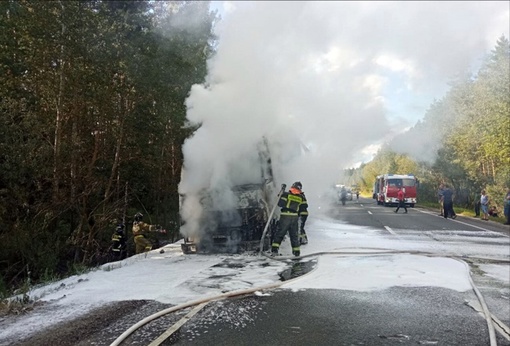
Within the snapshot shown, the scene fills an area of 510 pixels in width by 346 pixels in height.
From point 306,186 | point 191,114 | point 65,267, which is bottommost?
point 65,267

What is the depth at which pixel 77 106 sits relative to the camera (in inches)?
534

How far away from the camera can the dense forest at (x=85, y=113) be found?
39.2 feet

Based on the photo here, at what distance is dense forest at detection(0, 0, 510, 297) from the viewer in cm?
1196

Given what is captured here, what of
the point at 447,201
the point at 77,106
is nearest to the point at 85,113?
the point at 77,106

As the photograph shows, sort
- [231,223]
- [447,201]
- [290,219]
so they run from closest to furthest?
1. [290,219]
2. [231,223]
3. [447,201]

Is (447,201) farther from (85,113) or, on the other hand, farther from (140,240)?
(85,113)

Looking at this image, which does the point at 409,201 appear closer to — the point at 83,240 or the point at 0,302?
the point at 83,240

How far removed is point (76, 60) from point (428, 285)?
36.5 ft

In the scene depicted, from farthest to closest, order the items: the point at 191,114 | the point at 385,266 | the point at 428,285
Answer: the point at 191,114
the point at 385,266
the point at 428,285

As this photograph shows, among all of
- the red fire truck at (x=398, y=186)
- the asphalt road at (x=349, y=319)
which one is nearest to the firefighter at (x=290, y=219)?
the asphalt road at (x=349, y=319)

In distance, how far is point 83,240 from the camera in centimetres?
1397

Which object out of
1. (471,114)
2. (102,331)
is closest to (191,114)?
(102,331)

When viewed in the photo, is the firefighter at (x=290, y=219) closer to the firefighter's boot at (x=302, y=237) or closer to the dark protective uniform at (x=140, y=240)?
the firefighter's boot at (x=302, y=237)

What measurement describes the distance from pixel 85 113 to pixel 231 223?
24.4 ft
